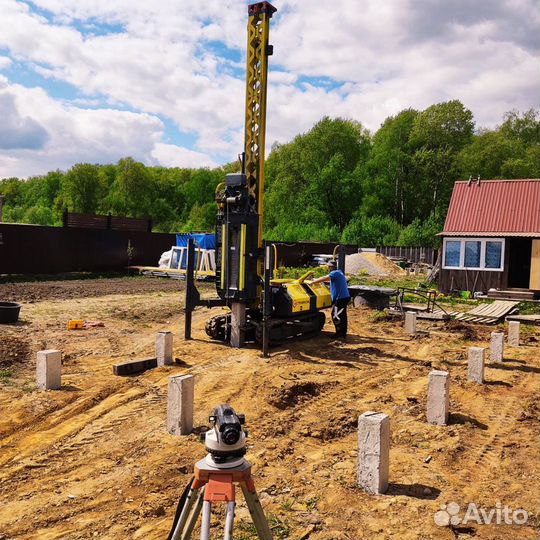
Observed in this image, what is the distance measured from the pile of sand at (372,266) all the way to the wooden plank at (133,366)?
25905mm

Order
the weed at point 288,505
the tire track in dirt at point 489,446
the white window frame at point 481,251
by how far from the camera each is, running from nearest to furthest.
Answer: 1. the weed at point 288,505
2. the tire track in dirt at point 489,446
3. the white window frame at point 481,251

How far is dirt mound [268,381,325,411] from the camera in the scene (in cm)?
745

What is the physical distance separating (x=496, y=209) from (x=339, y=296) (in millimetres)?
12980

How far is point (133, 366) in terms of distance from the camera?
892 centimetres

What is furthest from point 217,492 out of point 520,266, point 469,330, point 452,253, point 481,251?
point 520,266

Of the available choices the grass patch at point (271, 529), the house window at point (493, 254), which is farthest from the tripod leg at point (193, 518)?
the house window at point (493, 254)

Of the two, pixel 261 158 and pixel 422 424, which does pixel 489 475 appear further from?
pixel 261 158

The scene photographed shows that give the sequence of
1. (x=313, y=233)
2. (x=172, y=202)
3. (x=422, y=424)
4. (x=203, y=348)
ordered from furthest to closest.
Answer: (x=172, y=202) < (x=313, y=233) < (x=203, y=348) < (x=422, y=424)

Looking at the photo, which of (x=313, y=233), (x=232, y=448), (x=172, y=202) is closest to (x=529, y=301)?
(x=232, y=448)

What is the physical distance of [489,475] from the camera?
17.3 feet

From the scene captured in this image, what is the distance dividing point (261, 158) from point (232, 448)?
28.5 feet

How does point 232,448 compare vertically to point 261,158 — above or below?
below

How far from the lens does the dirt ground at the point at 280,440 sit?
4426 millimetres
